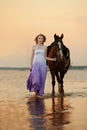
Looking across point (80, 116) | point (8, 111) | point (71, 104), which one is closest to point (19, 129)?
point (80, 116)

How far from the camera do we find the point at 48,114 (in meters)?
11.5

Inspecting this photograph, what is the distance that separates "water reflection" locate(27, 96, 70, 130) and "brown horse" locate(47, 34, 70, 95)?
1.76 meters

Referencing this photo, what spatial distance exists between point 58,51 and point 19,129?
307 inches

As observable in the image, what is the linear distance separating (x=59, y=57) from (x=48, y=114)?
18.2 feet

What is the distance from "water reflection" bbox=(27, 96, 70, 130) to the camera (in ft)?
31.7

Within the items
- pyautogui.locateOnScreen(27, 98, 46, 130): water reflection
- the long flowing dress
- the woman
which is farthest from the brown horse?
pyautogui.locateOnScreen(27, 98, 46, 130): water reflection

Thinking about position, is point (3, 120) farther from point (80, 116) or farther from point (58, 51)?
point (58, 51)

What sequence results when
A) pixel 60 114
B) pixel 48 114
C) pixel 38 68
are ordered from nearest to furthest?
pixel 60 114, pixel 48 114, pixel 38 68

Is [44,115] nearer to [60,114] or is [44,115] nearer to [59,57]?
[60,114]

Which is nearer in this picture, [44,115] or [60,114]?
[44,115]

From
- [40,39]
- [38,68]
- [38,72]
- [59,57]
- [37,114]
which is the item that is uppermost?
[40,39]

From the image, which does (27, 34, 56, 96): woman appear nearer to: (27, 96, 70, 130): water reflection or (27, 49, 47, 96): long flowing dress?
(27, 49, 47, 96): long flowing dress

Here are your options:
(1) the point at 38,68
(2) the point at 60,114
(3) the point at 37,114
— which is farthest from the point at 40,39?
(2) the point at 60,114

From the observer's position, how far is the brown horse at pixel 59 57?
54.8 feet
